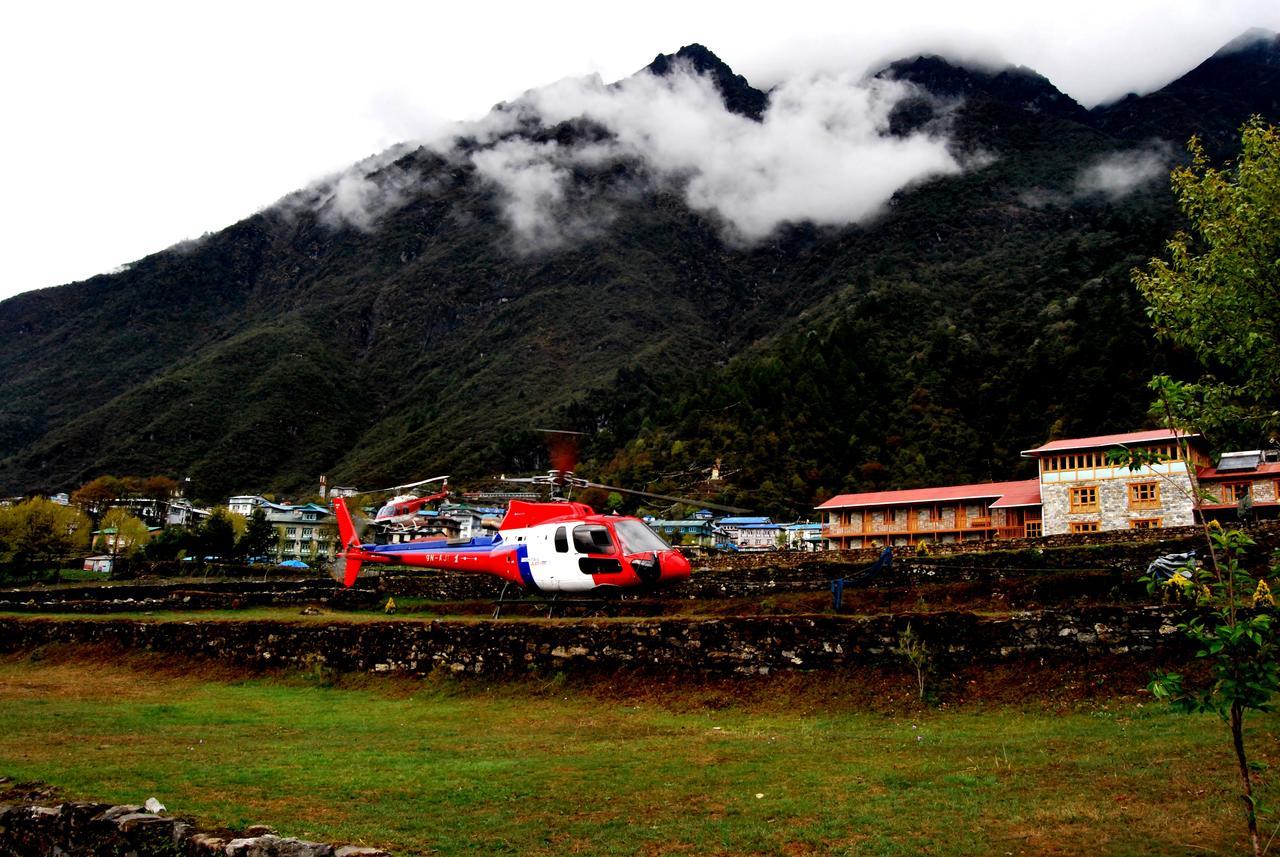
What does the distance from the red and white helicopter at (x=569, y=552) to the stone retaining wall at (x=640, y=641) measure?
316cm

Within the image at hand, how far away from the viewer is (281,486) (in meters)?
120

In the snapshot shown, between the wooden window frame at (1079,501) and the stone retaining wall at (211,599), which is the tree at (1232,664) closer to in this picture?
the stone retaining wall at (211,599)

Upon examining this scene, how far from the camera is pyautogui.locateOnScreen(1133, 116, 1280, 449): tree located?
10.7 meters

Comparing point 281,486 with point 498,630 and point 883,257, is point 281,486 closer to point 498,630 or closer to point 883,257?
point 883,257

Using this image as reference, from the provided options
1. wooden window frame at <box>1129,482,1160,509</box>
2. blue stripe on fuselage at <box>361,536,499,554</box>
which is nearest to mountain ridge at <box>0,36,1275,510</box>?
wooden window frame at <box>1129,482,1160,509</box>

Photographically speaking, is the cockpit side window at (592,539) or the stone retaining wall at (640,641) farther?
the cockpit side window at (592,539)

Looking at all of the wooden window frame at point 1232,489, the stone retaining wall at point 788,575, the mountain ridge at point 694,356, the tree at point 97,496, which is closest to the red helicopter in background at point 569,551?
the stone retaining wall at point 788,575

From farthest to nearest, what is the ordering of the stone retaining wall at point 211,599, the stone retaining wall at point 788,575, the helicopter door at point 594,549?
the stone retaining wall at point 211,599
the stone retaining wall at point 788,575
the helicopter door at point 594,549

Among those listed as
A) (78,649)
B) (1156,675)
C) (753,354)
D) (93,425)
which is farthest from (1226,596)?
(93,425)

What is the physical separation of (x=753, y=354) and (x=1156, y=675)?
102 metres

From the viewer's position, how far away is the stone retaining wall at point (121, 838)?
5578mm

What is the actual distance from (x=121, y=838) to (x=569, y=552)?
13318mm

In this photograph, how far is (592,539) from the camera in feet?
63.0

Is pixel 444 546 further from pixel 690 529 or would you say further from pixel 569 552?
pixel 690 529
